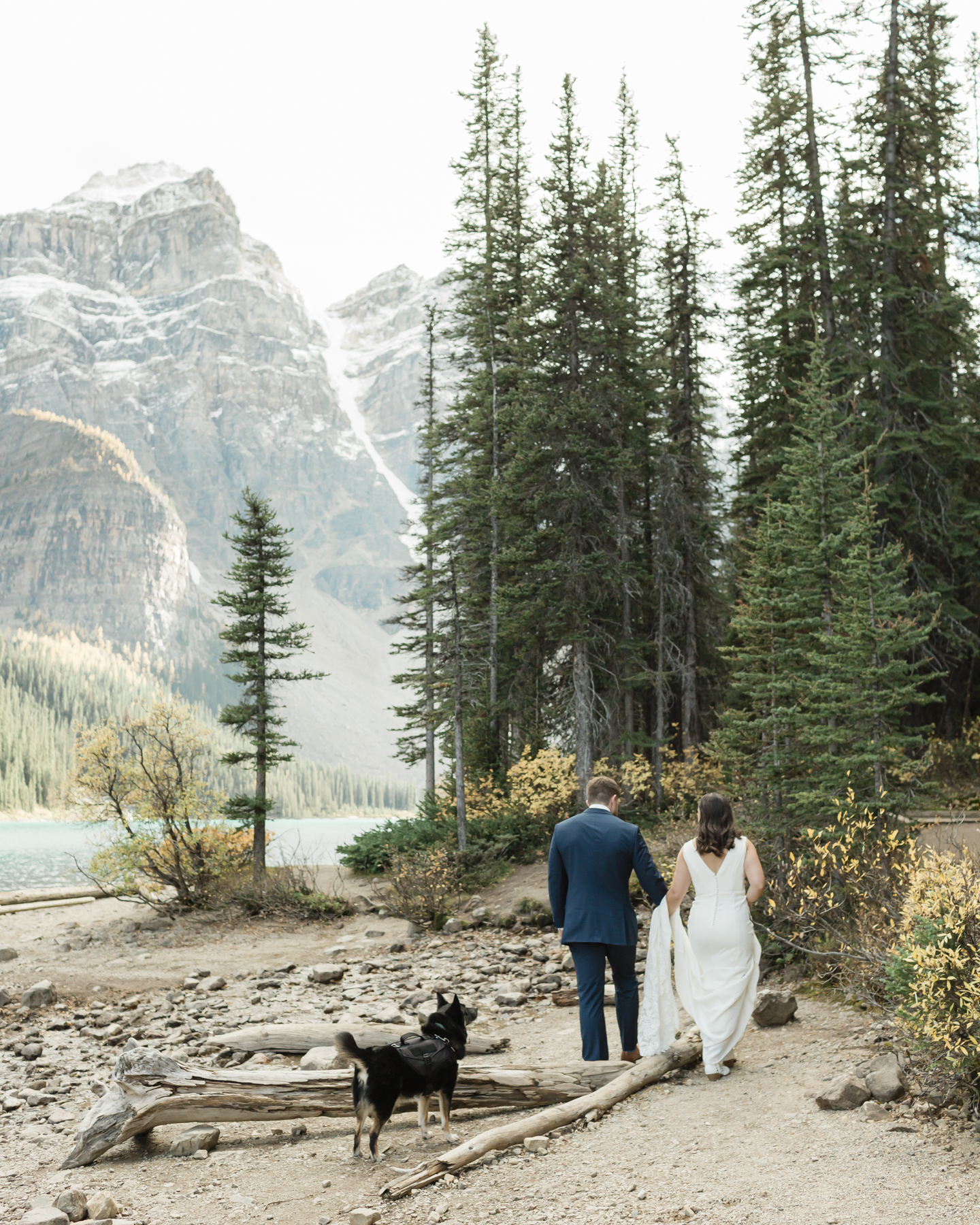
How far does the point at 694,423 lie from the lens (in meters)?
23.2

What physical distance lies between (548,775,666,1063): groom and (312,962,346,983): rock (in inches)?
236

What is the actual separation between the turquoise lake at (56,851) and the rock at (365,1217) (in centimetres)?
1366

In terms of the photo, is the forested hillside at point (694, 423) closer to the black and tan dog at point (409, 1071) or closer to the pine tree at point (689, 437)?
the pine tree at point (689, 437)

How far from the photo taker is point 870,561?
1051 cm

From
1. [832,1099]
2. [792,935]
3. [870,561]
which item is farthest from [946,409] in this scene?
[832,1099]

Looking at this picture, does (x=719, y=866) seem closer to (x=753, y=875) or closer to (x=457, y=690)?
(x=753, y=875)

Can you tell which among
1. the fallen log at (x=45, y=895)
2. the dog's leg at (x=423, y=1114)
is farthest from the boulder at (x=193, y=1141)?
the fallen log at (x=45, y=895)

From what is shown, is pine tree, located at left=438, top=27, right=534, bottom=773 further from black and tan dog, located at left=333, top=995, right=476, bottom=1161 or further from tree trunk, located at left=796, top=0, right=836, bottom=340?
black and tan dog, located at left=333, top=995, right=476, bottom=1161

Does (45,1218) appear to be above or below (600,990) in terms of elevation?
below

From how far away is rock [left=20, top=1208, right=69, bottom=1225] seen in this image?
4316 mm

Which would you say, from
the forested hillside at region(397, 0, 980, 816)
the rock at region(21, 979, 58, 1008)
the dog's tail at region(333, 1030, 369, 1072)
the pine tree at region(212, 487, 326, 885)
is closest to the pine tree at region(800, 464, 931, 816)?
the forested hillside at region(397, 0, 980, 816)

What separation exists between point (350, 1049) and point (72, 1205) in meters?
1.57

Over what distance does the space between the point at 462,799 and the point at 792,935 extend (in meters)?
11.0

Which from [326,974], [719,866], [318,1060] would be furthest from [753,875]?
[326,974]
